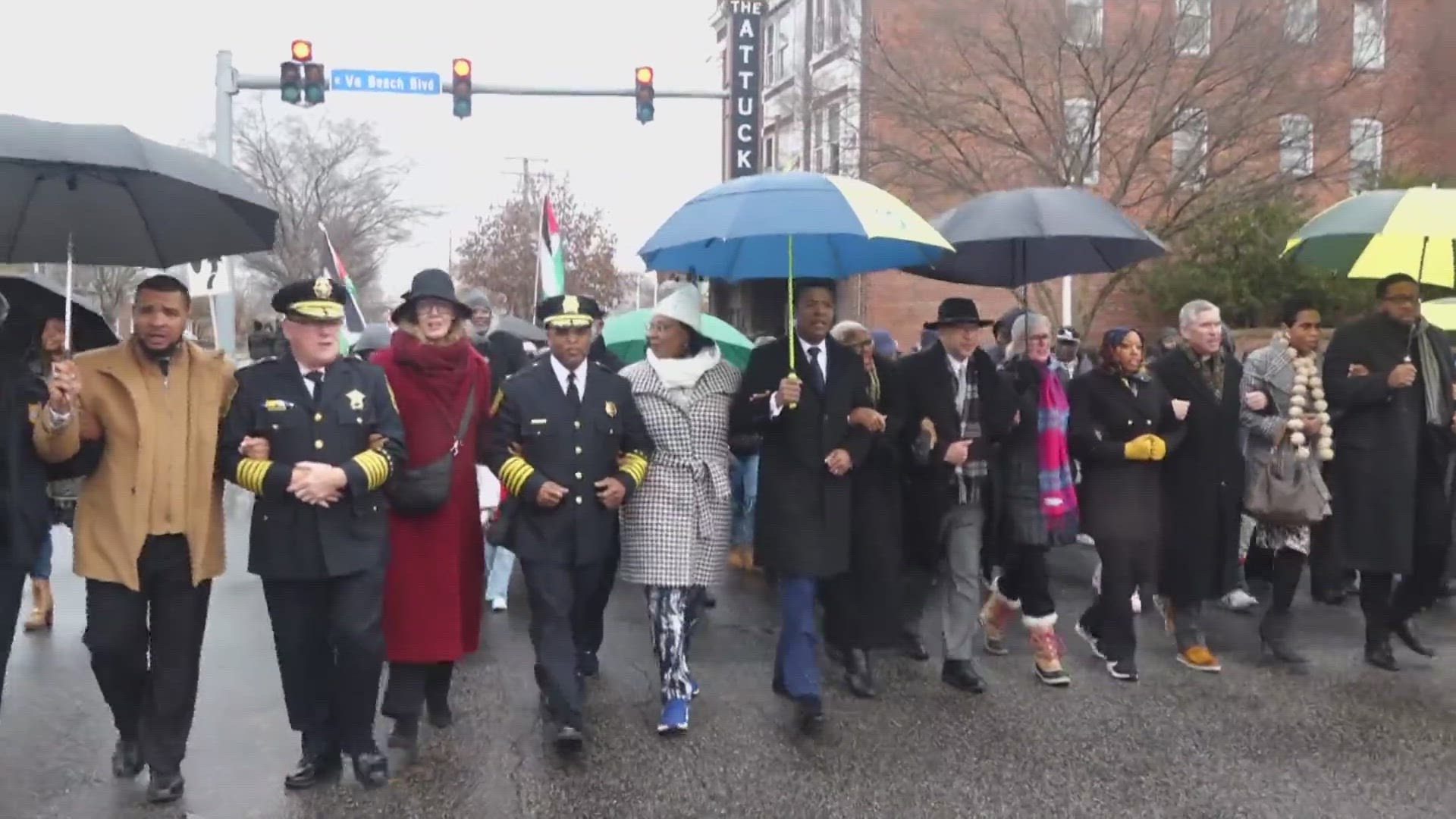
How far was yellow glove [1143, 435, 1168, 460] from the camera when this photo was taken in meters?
6.07

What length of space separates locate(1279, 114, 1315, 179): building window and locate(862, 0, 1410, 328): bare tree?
3 cm

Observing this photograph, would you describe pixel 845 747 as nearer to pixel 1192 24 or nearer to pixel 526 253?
pixel 1192 24

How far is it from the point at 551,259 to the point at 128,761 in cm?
660

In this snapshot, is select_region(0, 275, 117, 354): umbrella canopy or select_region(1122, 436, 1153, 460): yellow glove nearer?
select_region(0, 275, 117, 354): umbrella canopy

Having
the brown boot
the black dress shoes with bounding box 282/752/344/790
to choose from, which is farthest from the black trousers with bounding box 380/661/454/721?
the brown boot

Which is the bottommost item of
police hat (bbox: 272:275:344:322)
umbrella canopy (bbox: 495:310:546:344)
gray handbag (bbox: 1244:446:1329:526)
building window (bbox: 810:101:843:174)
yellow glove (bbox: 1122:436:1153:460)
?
A: gray handbag (bbox: 1244:446:1329:526)

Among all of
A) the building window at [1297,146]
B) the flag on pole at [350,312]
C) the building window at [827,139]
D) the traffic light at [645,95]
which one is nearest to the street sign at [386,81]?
the traffic light at [645,95]

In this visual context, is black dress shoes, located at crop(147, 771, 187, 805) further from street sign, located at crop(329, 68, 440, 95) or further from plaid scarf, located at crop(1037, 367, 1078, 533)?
street sign, located at crop(329, 68, 440, 95)

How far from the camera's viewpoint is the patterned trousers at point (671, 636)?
17.8 feet

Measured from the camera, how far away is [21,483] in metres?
4.53

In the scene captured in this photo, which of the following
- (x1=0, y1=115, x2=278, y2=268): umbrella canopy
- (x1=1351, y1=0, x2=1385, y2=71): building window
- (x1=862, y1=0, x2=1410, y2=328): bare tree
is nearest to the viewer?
(x1=0, y1=115, x2=278, y2=268): umbrella canopy

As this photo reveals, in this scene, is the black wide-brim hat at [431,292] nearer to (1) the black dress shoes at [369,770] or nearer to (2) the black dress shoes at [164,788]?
(1) the black dress shoes at [369,770]

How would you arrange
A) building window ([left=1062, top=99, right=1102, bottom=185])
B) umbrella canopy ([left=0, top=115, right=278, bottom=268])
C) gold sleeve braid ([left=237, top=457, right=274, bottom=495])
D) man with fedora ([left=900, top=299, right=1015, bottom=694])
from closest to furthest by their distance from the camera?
1. umbrella canopy ([left=0, top=115, right=278, bottom=268])
2. gold sleeve braid ([left=237, top=457, right=274, bottom=495])
3. man with fedora ([left=900, top=299, right=1015, bottom=694])
4. building window ([left=1062, top=99, right=1102, bottom=185])

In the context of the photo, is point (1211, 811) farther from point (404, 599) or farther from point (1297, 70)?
point (1297, 70)
